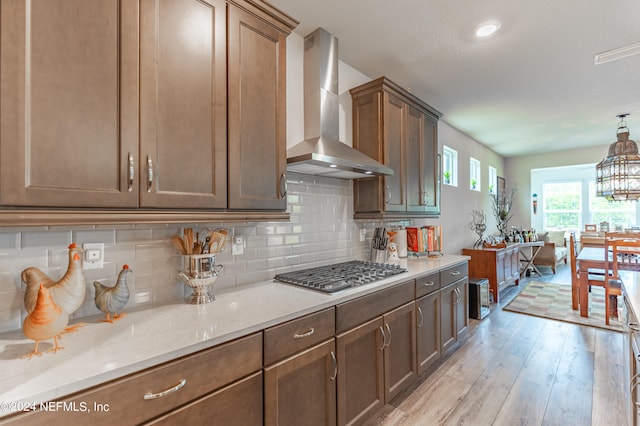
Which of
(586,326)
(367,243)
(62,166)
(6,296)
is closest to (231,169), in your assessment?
(62,166)

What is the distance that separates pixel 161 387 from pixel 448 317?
243cm

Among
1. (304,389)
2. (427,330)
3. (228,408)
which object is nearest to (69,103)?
(228,408)

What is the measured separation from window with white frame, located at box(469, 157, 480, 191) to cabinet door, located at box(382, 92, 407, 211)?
3.22 metres

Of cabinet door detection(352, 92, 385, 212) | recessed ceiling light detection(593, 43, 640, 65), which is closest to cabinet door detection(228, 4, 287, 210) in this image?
cabinet door detection(352, 92, 385, 212)

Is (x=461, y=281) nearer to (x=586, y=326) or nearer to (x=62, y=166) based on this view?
(x=586, y=326)

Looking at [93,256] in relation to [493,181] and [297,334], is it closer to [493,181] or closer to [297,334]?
[297,334]

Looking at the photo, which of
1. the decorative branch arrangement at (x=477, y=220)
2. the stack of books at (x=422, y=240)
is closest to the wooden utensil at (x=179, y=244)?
the stack of books at (x=422, y=240)

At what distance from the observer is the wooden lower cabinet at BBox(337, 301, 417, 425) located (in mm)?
1717

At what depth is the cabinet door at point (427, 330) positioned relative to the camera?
2.33 metres

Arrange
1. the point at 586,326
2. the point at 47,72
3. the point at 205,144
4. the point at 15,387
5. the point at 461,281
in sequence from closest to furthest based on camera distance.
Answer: the point at 15,387
the point at 47,72
the point at 205,144
the point at 461,281
the point at 586,326

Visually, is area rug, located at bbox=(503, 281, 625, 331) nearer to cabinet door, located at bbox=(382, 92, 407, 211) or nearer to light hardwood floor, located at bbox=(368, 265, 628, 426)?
light hardwood floor, located at bbox=(368, 265, 628, 426)

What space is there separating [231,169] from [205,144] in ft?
0.56

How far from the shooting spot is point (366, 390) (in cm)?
186

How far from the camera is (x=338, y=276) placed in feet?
6.81
